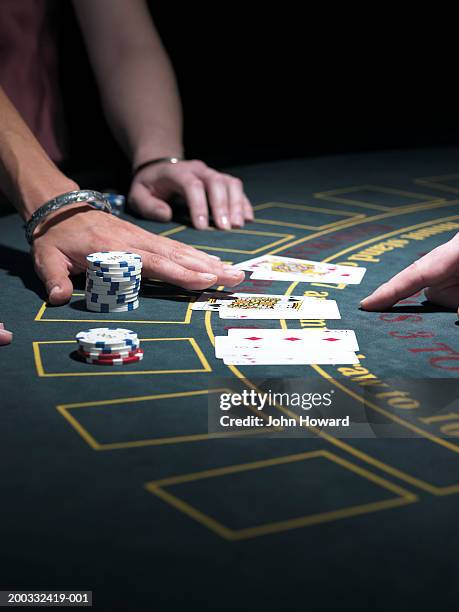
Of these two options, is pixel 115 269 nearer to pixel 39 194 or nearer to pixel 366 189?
pixel 39 194

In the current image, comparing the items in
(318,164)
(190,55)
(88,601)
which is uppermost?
(190,55)

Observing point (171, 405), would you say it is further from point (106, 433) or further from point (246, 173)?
point (246, 173)

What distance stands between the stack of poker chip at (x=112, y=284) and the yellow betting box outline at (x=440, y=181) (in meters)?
2.11

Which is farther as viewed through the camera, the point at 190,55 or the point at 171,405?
the point at 190,55

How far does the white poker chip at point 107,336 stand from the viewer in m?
2.24

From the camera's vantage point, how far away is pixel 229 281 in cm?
293

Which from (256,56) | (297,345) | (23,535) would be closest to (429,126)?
(256,56)

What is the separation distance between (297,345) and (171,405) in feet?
1.65

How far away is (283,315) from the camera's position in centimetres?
270

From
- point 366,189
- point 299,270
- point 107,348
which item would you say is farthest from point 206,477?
point 366,189

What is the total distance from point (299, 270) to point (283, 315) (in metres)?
0.54

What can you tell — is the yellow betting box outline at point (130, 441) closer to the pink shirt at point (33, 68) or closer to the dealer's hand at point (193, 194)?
the dealer's hand at point (193, 194)

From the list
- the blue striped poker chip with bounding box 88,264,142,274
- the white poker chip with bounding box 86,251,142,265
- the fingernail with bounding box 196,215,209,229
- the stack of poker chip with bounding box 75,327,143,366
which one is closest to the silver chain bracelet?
the white poker chip with bounding box 86,251,142,265

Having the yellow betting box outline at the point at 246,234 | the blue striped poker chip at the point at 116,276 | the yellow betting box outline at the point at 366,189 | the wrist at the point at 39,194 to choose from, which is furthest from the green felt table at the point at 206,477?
the yellow betting box outline at the point at 366,189
